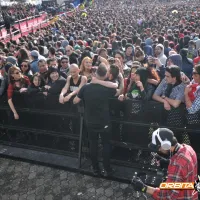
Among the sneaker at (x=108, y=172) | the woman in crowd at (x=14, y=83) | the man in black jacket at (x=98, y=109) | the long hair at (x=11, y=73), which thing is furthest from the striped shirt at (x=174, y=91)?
the long hair at (x=11, y=73)

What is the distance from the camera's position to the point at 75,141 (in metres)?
5.22

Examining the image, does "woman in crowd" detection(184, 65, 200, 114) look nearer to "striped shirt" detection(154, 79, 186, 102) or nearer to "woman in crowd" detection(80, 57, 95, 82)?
"striped shirt" detection(154, 79, 186, 102)

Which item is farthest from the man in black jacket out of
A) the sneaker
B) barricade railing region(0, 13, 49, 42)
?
barricade railing region(0, 13, 49, 42)

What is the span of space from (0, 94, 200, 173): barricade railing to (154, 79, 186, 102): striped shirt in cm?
19

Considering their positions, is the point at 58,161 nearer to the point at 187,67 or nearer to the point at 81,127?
the point at 81,127

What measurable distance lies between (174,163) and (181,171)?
111 millimetres

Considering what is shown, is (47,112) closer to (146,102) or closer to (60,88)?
(60,88)

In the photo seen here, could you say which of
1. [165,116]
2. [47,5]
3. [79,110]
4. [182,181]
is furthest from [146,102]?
[47,5]

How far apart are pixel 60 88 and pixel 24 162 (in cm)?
188

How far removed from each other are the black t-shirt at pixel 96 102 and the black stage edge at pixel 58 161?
3.63 feet

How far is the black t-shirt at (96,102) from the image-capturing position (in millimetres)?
4102

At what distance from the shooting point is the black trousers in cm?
427

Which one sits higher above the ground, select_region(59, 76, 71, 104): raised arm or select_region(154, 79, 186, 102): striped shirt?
select_region(154, 79, 186, 102): striped shirt

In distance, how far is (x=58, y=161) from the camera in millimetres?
5215
